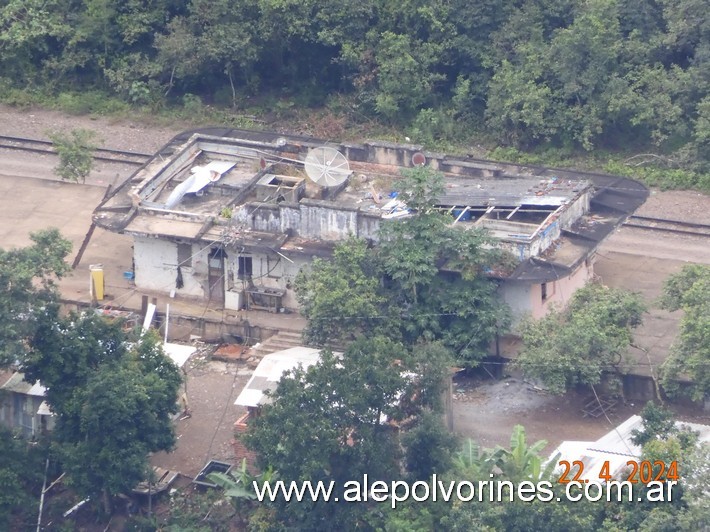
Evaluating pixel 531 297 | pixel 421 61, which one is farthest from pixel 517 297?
pixel 421 61

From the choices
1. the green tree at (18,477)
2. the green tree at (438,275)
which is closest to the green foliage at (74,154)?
the green tree at (438,275)

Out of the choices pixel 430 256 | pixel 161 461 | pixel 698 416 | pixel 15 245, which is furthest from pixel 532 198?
pixel 15 245

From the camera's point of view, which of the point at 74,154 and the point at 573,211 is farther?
the point at 74,154

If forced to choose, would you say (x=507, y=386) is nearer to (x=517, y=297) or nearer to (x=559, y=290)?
(x=517, y=297)

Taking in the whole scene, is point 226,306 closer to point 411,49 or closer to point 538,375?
point 538,375

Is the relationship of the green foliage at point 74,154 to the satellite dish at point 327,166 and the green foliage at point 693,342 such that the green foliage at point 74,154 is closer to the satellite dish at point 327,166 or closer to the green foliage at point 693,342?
the satellite dish at point 327,166

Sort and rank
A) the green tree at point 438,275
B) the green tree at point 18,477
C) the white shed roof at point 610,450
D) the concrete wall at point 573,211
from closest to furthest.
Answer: the white shed roof at point 610,450 < the green tree at point 18,477 < the green tree at point 438,275 < the concrete wall at point 573,211

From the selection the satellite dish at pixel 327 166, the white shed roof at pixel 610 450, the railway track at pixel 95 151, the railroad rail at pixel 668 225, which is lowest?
the white shed roof at pixel 610 450
